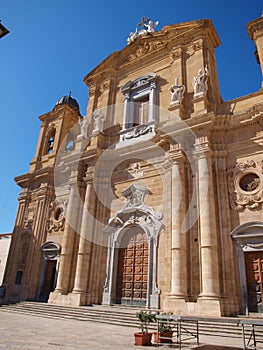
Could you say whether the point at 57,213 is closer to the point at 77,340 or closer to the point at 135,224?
the point at 135,224

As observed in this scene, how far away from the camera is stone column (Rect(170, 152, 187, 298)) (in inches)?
400

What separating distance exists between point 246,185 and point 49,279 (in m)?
10.9

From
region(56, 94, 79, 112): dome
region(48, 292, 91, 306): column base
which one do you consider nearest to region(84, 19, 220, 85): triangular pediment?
region(56, 94, 79, 112): dome

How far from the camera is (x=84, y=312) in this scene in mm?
10953

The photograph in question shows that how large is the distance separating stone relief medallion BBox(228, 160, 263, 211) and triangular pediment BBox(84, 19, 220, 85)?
782 centimetres

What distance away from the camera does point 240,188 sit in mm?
10789

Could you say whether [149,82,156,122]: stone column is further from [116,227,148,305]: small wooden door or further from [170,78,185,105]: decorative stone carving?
[116,227,148,305]: small wooden door

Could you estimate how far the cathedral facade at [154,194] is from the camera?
33.3ft

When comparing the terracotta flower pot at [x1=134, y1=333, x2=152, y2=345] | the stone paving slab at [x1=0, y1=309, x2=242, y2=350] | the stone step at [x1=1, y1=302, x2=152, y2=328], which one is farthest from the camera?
the stone step at [x1=1, y1=302, x2=152, y2=328]

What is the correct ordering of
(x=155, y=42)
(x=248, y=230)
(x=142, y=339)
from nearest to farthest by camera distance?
(x=142, y=339), (x=248, y=230), (x=155, y=42)

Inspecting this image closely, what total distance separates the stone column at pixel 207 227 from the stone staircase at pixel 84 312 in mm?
2644

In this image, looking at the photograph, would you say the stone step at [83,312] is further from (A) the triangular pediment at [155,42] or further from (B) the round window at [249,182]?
(A) the triangular pediment at [155,42]

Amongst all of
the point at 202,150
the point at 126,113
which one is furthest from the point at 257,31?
the point at 126,113

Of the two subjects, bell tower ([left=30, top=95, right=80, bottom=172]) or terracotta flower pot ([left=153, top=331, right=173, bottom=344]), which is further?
bell tower ([left=30, top=95, right=80, bottom=172])
